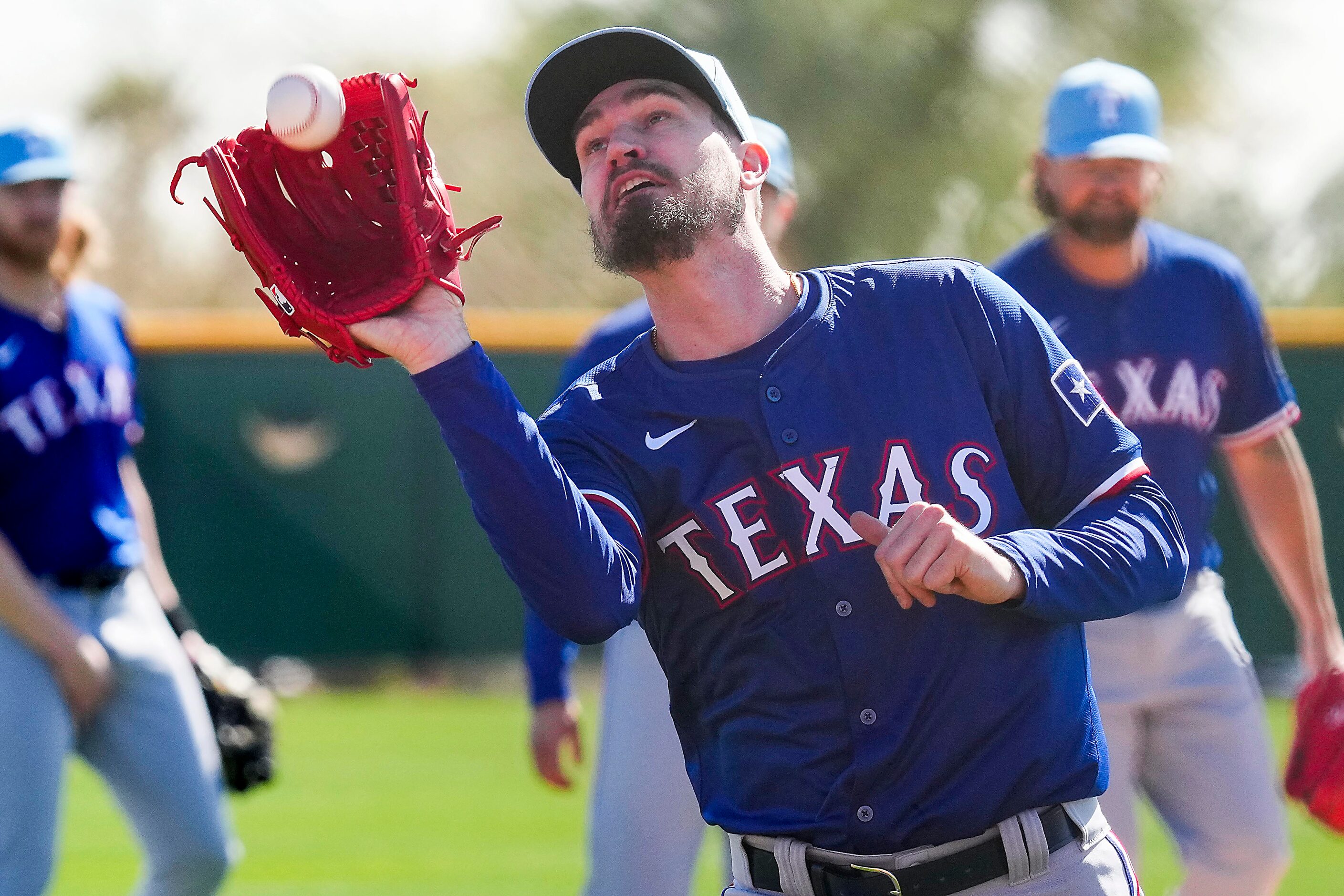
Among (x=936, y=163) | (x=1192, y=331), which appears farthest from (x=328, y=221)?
(x=936, y=163)

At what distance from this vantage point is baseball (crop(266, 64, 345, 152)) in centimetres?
217

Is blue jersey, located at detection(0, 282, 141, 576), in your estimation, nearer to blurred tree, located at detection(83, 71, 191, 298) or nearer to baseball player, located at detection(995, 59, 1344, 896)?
baseball player, located at detection(995, 59, 1344, 896)

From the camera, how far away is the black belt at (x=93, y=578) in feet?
13.4

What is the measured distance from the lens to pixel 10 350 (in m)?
4.08

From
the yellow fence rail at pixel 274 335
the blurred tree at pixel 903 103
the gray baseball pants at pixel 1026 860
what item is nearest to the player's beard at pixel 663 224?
the gray baseball pants at pixel 1026 860

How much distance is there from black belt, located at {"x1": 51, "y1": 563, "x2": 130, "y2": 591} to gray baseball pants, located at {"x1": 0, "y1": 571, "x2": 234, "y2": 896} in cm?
2

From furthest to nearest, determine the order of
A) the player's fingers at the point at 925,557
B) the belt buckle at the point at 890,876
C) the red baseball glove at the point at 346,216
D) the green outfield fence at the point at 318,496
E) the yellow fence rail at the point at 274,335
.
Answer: the yellow fence rail at the point at 274,335 < the green outfield fence at the point at 318,496 < the belt buckle at the point at 890,876 < the red baseball glove at the point at 346,216 < the player's fingers at the point at 925,557

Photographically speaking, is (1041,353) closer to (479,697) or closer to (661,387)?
(661,387)

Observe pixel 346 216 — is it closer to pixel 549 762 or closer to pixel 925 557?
pixel 925 557

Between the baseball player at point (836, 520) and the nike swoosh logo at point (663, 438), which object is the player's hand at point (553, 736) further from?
the nike swoosh logo at point (663, 438)

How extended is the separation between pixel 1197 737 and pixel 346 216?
8.97 ft

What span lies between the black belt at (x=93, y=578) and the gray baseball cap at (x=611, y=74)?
1.99 metres

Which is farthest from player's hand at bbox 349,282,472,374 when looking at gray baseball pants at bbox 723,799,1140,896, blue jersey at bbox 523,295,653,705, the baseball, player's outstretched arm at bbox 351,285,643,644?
blue jersey at bbox 523,295,653,705

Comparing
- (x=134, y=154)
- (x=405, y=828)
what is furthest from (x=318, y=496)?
(x=134, y=154)
